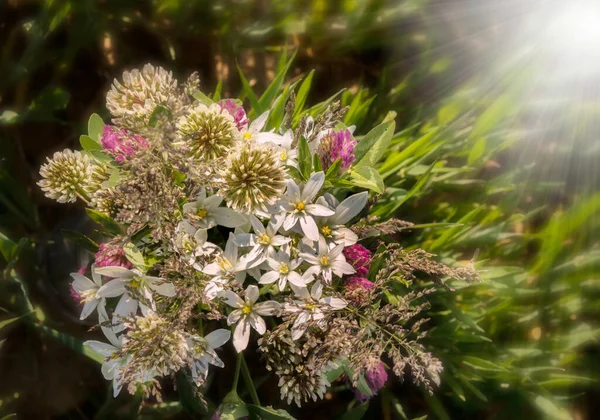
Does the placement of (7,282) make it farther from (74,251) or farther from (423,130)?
(423,130)

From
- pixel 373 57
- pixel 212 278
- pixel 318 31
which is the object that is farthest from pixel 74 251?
pixel 373 57

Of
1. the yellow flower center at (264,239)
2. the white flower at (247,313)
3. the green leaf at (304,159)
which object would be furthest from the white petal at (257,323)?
the green leaf at (304,159)

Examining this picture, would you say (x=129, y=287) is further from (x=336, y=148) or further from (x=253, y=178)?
(x=336, y=148)

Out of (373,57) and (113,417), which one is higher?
(373,57)

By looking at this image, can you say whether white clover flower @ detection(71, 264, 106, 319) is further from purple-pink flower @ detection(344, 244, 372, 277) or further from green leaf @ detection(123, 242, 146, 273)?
purple-pink flower @ detection(344, 244, 372, 277)

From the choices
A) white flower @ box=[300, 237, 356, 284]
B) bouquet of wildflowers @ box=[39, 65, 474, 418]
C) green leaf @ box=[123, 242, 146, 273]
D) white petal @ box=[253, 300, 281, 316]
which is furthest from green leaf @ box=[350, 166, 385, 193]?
green leaf @ box=[123, 242, 146, 273]

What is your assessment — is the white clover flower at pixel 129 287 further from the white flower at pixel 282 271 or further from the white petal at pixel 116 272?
the white flower at pixel 282 271
